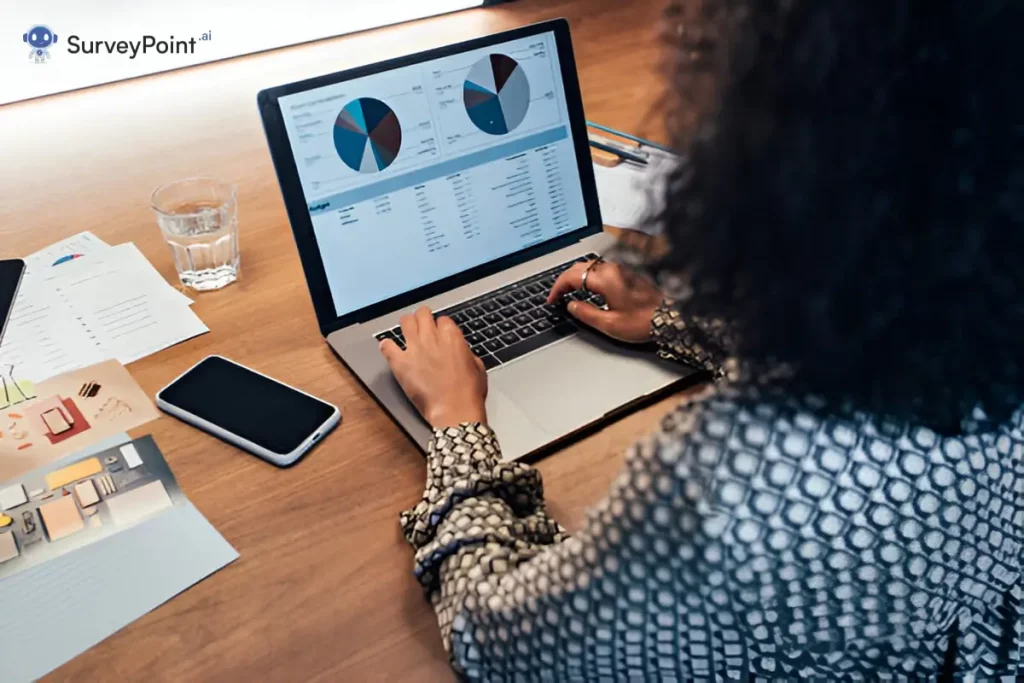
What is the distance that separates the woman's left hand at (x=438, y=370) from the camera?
30.1 inches

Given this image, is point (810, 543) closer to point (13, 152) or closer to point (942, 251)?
point (942, 251)

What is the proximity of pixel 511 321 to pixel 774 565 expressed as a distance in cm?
49

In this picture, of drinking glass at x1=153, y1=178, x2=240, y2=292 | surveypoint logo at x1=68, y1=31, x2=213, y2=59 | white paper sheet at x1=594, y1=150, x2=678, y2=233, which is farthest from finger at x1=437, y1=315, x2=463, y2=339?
surveypoint logo at x1=68, y1=31, x2=213, y2=59

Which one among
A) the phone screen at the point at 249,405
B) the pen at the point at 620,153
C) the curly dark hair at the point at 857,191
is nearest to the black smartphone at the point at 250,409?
the phone screen at the point at 249,405

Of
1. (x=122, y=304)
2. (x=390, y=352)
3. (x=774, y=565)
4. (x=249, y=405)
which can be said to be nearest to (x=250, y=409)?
(x=249, y=405)

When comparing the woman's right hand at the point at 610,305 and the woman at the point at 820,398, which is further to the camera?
the woman's right hand at the point at 610,305

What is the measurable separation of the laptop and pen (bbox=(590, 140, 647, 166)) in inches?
10.2

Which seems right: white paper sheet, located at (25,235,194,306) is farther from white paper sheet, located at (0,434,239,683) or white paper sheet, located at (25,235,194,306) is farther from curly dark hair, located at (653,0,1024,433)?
curly dark hair, located at (653,0,1024,433)

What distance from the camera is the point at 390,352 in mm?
835

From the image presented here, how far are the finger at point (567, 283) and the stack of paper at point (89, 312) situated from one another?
→ 15.8 inches

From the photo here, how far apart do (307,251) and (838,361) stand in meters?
0.59

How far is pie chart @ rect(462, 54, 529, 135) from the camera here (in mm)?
933

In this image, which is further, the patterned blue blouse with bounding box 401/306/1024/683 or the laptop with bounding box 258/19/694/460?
the laptop with bounding box 258/19/694/460

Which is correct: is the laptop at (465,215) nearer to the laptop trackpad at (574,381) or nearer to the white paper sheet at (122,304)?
the laptop trackpad at (574,381)
